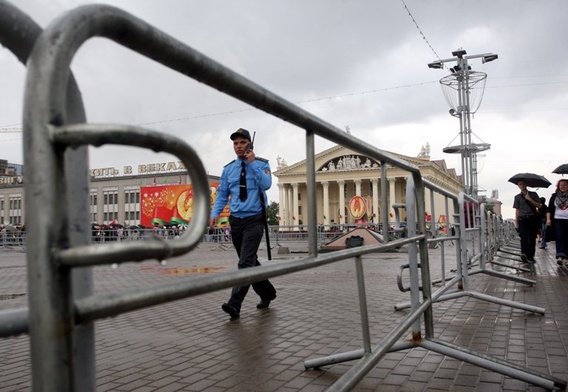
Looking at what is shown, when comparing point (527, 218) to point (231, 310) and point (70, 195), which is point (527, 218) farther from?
point (70, 195)

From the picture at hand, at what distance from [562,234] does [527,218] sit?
126 cm

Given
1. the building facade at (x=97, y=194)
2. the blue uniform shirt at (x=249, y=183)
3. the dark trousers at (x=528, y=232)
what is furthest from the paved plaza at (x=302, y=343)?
the dark trousers at (x=528, y=232)

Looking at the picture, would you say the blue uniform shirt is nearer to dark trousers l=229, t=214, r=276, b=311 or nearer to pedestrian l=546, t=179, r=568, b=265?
dark trousers l=229, t=214, r=276, b=311

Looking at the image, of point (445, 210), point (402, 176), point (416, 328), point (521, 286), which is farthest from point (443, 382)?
point (521, 286)

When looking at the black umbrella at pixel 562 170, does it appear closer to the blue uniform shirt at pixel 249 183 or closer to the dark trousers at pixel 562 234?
the dark trousers at pixel 562 234

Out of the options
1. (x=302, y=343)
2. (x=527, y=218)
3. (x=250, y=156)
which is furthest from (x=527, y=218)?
(x=302, y=343)

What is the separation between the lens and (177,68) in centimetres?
129

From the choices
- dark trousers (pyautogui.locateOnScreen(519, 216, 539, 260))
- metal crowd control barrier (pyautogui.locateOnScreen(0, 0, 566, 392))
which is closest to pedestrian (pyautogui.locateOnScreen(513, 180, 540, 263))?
dark trousers (pyautogui.locateOnScreen(519, 216, 539, 260))

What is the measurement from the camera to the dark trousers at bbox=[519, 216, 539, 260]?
11.4m

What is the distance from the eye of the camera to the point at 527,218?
11.3 m

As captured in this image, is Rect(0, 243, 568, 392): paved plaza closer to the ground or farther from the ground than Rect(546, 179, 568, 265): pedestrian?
closer to the ground

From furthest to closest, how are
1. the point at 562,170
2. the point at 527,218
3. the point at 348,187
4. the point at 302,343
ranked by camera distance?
the point at 348,187 → the point at 562,170 → the point at 527,218 → the point at 302,343

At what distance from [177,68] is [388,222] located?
81.7 inches

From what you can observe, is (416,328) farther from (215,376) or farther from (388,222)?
(215,376)
